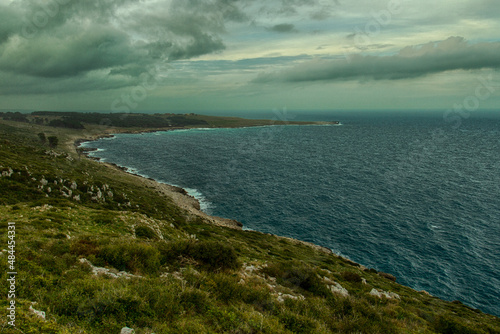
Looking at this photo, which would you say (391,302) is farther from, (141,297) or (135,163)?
(135,163)

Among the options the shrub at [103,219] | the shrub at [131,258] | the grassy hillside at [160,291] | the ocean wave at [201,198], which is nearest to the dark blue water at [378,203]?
the ocean wave at [201,198]

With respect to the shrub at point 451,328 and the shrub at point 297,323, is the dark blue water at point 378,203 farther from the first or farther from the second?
the shrub at point 297,323

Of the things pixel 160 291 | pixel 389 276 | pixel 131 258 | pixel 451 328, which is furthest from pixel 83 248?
pixel 389 276

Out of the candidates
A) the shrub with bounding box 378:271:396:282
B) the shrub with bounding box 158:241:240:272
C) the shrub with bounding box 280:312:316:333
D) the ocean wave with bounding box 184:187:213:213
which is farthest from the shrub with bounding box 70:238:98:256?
the ocean wave with bounding box 184:187:213:213

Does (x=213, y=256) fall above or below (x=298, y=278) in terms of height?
above

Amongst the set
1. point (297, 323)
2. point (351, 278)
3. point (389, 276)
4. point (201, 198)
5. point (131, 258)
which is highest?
point (131, 258)

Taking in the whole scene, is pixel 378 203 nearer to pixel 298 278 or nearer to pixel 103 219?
pixel 298 278

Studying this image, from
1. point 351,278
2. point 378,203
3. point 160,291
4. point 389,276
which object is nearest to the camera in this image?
point 160,291

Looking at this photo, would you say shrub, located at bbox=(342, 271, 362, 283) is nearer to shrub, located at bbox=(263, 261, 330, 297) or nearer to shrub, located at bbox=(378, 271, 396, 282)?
shrub, located at bbox=(263, 261, 330, 297)

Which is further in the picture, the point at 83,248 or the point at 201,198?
the point at 201,198
